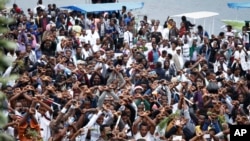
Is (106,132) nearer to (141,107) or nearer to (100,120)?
(100,120)

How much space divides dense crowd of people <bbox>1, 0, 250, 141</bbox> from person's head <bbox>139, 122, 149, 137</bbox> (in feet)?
0.04

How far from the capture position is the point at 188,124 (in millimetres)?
9352

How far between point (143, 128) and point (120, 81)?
155 inches

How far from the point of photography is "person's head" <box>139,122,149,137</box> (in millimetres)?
8555

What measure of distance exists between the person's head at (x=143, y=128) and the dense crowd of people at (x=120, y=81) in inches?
0.5

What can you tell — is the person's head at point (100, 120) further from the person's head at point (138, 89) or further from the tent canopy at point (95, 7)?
the tent canopy at point (95, 7)

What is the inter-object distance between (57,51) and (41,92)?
434 centimetres

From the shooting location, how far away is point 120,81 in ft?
40.9

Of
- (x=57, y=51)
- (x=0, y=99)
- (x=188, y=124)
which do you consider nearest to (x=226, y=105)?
(x=188, y=124)

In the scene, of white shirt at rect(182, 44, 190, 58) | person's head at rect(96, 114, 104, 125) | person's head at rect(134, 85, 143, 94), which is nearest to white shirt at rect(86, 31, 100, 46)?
white shirt at rect(182, 44, 190, 58)

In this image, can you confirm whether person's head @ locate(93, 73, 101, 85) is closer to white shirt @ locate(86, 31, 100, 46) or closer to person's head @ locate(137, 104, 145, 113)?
person's head @ locate(137, 104, 145, 113)

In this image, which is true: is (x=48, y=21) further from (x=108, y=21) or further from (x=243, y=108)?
(x=243, y=108)

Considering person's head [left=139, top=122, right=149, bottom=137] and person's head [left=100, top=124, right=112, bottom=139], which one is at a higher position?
person's head [left=100, top=124, right=112, bottom=139]

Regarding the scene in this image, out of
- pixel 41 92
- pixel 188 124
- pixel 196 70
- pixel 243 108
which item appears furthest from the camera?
pixel 196 70
